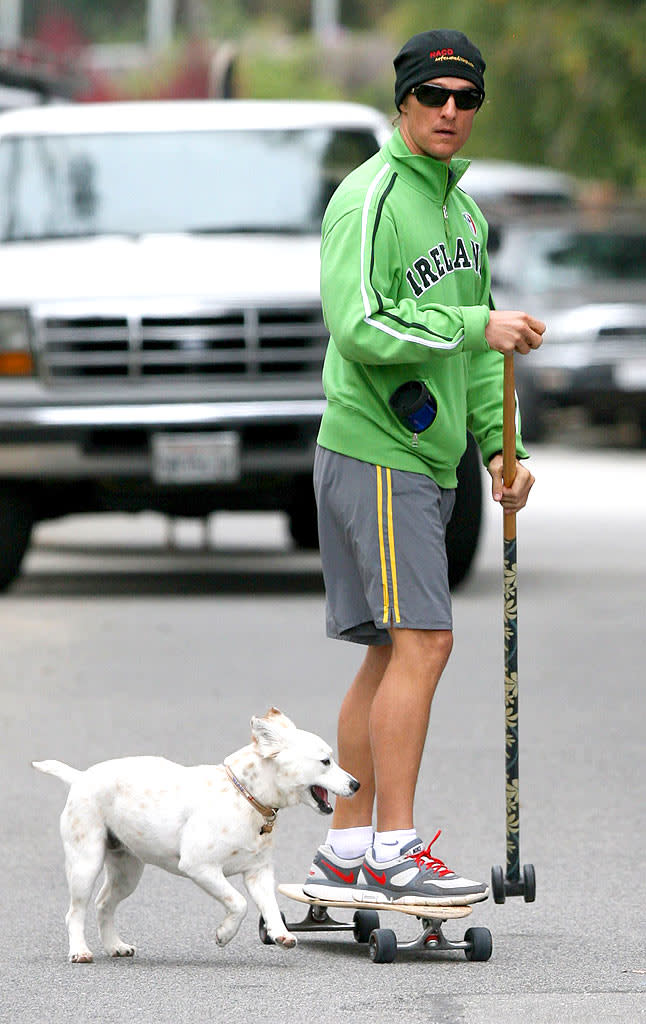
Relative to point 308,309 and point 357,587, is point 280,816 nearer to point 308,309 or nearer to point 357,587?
point 357,587

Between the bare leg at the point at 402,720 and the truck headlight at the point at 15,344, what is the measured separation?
20.0 feet

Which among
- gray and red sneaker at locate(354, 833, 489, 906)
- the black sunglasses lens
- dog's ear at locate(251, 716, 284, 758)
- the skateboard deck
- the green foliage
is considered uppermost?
the green foliage

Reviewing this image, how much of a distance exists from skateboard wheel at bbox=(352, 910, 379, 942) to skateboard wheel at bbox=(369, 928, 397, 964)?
127 mm

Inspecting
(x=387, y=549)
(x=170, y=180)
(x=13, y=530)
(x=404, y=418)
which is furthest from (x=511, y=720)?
(x=170, y=180)

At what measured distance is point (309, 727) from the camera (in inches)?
311

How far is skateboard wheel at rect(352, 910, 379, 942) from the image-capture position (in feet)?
16.8

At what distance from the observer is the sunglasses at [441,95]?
506cm

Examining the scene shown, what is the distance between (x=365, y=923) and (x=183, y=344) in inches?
243

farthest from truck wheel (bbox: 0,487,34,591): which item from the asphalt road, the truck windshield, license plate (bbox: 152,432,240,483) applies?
the truck windshield

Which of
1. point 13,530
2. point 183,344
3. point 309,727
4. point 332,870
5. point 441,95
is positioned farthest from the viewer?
point 13,530

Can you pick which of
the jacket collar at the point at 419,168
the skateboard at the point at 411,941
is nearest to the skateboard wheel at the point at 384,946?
the skateboard at the point at 411,941

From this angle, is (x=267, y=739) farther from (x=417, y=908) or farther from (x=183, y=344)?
(x=183, y=344)

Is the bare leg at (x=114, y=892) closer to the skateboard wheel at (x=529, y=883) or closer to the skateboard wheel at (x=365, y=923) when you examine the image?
the skateboard wheel at (x=365, y=923)

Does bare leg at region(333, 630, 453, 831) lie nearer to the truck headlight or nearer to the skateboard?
the skateboard
